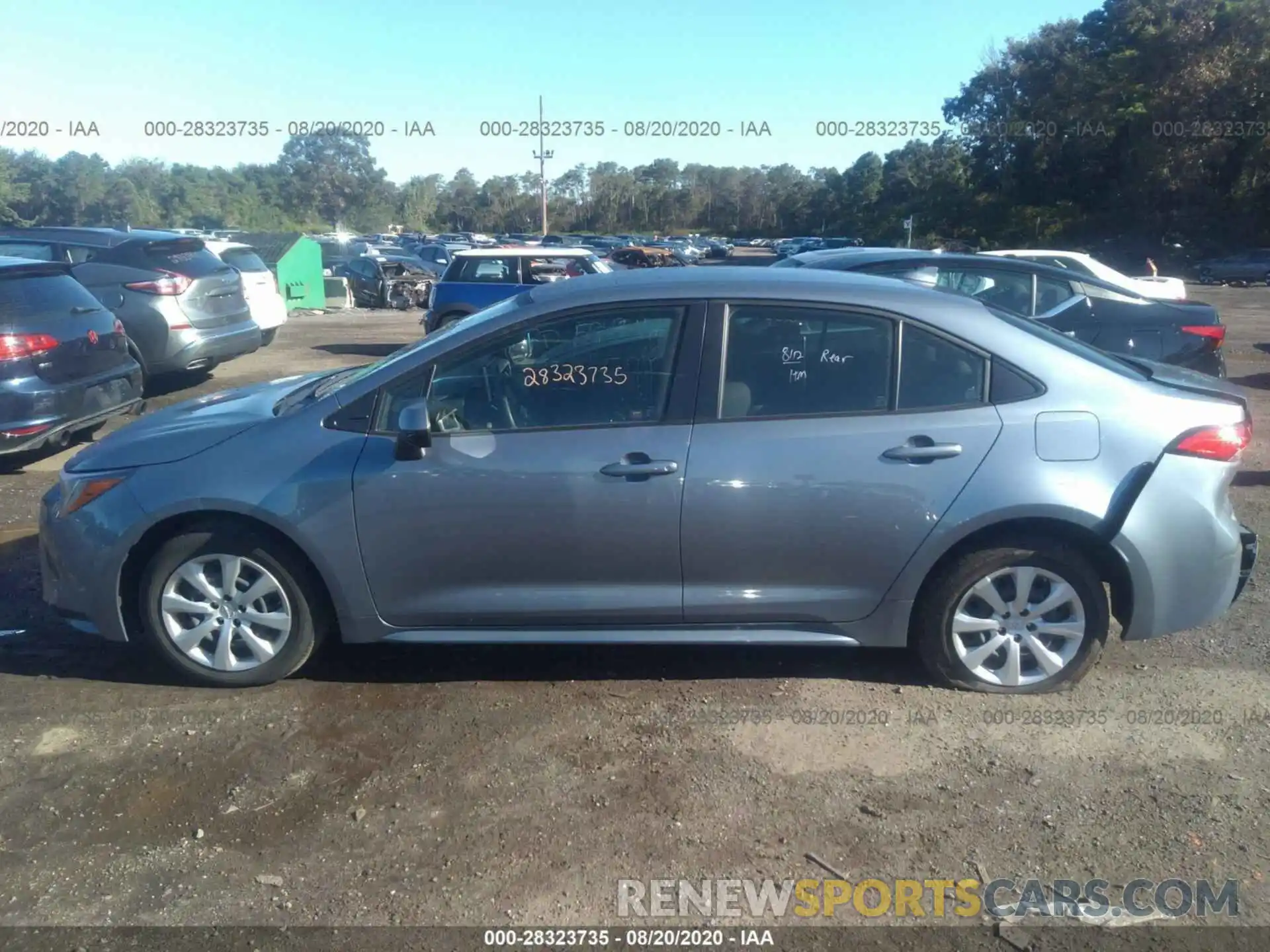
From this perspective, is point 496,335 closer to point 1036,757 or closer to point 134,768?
point 134,768

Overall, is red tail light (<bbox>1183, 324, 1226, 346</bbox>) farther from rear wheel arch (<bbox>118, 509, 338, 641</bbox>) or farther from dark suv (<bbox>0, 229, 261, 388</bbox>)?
dark suv (<bbox>0, 229, 261, 388</bbox>)

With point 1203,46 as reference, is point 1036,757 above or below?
below

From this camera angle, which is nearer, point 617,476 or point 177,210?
point 617,476

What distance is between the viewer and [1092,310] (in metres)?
8.71

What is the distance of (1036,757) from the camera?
3936mm

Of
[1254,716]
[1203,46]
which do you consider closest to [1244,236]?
[1203,46]

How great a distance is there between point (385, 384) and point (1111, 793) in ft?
10.1

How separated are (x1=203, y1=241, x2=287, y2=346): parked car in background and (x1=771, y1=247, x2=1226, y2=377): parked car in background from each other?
799 cm

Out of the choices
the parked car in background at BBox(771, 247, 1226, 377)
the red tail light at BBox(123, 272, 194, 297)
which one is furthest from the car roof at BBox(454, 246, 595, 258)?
the parked car in background at BBox(771, 247, 1226, 377)

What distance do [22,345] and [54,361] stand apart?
0.23 metres

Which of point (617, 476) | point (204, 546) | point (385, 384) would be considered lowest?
point (204, 546)

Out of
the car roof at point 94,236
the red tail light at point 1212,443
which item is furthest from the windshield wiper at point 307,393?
the car roof at point 94,236

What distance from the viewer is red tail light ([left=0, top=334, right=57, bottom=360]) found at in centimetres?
724

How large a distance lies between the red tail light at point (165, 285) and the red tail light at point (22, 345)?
314 cm
